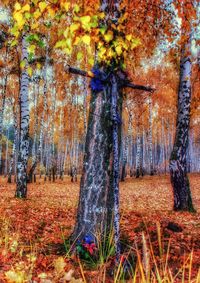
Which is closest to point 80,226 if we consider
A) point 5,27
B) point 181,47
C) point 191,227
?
point 191,227

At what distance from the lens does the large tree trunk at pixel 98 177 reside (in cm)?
414

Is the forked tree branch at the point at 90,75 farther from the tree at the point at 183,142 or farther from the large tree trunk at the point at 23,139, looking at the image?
the large tree trunk at the point at 23,139

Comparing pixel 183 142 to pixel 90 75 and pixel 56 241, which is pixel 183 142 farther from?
pixel 90 75

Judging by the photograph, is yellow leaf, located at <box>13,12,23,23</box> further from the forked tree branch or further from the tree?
the tree

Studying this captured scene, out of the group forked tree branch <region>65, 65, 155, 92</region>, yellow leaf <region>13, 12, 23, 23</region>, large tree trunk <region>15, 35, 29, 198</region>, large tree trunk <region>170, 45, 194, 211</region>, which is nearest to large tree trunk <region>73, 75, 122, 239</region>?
forked tree branch <region>65, 65, 155, 92</region>

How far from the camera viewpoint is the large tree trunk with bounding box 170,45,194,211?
8.33 meters

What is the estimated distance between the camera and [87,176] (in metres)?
4.18

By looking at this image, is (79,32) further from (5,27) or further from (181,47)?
(5,27)

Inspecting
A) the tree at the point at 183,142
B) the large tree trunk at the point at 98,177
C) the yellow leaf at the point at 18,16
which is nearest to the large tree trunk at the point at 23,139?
the tree at the point at 183,142

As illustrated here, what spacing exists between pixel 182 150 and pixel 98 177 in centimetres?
483

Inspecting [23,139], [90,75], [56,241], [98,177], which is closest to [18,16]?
[90,75]

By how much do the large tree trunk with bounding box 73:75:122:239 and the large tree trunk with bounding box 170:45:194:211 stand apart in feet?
14.9

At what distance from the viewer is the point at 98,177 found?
4.13 metres

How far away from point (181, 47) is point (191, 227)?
496 centimetres
